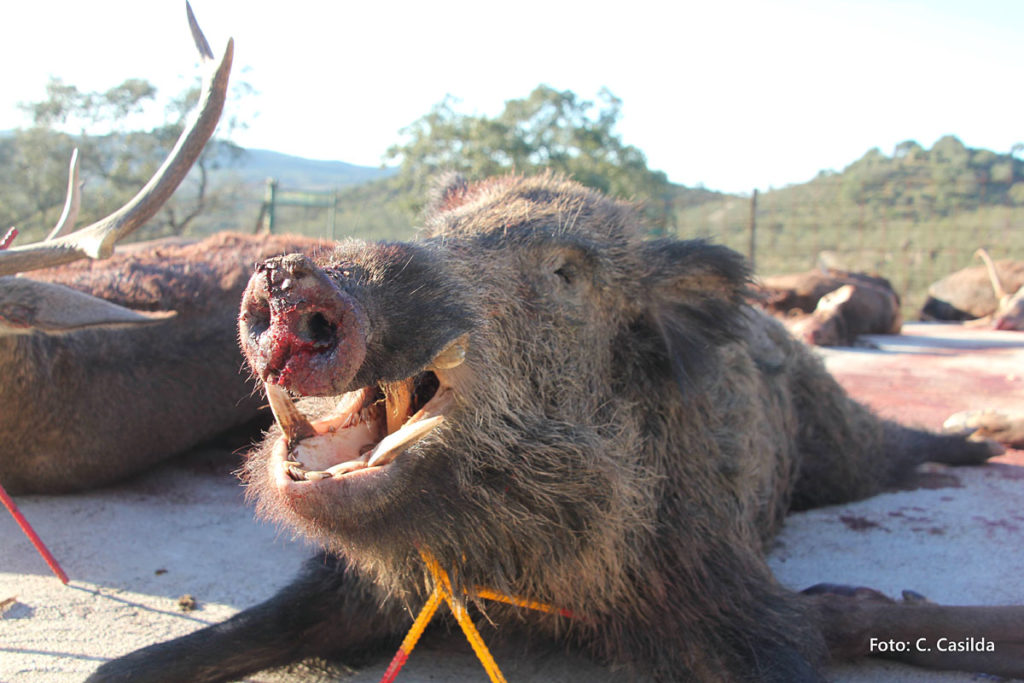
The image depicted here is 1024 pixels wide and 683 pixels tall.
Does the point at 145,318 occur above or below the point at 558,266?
below

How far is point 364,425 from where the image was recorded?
2053 millimetres

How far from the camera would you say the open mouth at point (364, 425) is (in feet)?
6.20

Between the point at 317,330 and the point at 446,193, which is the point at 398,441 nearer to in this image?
the point at 317,330

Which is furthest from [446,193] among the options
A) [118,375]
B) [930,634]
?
[930,634]

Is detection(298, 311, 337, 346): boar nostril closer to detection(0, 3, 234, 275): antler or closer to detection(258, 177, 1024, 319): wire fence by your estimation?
detection(0, 3, 234, 275): antler

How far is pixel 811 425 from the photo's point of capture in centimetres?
416

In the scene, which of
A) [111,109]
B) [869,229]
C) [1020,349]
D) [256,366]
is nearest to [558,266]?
[256,366]

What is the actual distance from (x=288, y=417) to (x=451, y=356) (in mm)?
435

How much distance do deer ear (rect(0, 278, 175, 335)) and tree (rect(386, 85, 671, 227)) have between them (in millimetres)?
14049

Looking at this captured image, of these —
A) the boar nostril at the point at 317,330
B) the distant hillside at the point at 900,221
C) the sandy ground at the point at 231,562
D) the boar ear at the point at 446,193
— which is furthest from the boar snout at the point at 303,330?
the distant hillside at the point at 900,221

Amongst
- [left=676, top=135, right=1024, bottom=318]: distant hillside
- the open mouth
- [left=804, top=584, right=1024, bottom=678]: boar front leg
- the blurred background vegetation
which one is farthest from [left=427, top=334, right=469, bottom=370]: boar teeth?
[left=676, top=135, right=1024, bottom=318]: distant hillside

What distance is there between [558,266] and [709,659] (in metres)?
1.27

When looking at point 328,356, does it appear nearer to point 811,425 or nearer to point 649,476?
point 649,476

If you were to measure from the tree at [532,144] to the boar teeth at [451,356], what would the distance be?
15.5 metres
